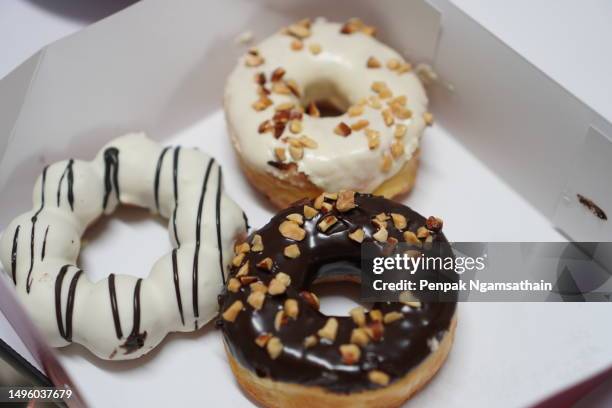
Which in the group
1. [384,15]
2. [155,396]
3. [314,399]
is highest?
[384,15]

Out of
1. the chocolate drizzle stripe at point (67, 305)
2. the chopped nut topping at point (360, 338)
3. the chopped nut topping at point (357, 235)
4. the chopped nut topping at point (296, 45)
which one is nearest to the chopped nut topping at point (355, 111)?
the chopped nut topping at point (296, 45)

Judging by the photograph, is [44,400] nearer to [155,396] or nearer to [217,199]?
[155,396]

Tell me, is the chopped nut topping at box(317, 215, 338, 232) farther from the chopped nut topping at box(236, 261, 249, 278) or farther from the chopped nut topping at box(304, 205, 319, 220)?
the chopped nut topping at box(236, 261, 249, 278)

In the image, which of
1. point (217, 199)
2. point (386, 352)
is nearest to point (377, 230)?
point (386, 352)

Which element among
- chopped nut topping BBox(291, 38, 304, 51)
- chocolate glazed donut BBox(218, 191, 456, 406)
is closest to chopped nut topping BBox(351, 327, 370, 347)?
chocolate glazed donut BBox(218, 191, 456, 406)

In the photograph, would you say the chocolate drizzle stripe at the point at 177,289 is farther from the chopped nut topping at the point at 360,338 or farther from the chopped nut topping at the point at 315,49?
the chopped nut topping at the point at 315,49

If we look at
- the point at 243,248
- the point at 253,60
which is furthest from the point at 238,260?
the point at 253,60

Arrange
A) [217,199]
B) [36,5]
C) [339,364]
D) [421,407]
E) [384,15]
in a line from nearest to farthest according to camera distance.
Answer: [339,364] < [421,407] < [217,199] < [36,5] < [384,15]
